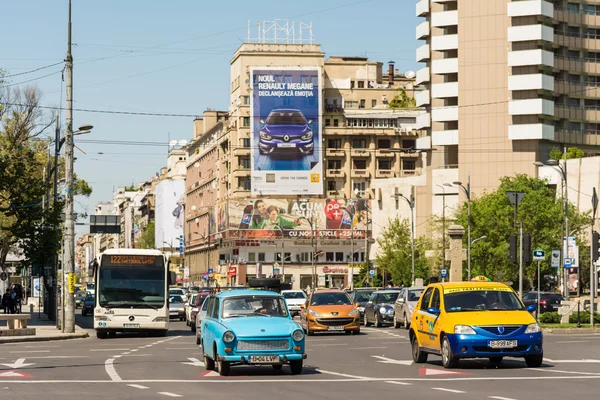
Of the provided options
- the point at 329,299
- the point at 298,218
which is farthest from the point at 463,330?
the point at 298,218

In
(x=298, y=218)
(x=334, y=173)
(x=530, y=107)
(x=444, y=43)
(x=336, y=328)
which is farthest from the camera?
(x=334, y=173)

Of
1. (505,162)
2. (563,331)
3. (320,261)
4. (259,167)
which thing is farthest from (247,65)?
(563,331)

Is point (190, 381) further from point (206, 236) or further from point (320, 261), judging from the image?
point (206, 236)

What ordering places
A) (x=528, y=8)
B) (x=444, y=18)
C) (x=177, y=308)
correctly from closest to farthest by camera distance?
(x=177, y=308) < (x=528, y=8) < (x=444, y=18)

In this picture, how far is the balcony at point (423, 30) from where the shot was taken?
385 feet

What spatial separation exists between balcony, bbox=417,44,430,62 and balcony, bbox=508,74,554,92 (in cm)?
959

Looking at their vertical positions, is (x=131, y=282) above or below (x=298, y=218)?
below

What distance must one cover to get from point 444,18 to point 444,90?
6.63m

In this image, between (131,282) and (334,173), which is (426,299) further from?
(334,173)

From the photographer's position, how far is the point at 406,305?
44812mm

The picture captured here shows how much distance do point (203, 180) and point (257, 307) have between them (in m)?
150

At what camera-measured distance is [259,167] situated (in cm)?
13888

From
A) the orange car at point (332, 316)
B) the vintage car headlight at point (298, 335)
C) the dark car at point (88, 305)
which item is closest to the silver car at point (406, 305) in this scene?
the orange car at point (332, 316)

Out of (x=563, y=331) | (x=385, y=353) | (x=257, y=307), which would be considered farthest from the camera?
(x=563, y=331)
